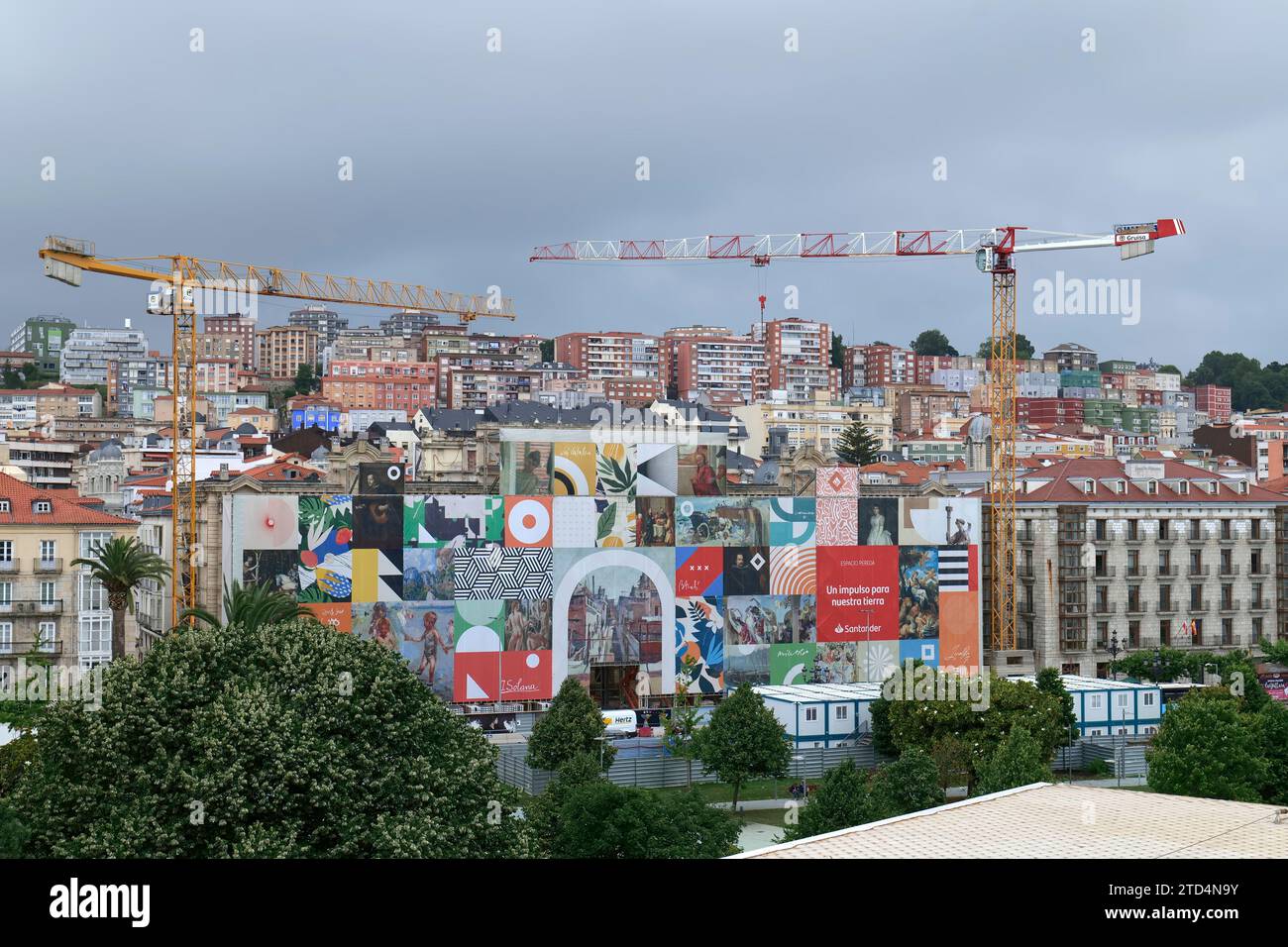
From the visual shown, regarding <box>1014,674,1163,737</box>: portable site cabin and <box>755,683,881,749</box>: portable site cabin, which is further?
<box>1014,674,1163,737</box>: portable site cabin

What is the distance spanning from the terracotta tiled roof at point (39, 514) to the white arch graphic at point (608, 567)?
20.7 m

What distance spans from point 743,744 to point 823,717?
691 cm

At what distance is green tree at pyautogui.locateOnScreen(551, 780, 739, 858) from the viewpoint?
36.2 metres

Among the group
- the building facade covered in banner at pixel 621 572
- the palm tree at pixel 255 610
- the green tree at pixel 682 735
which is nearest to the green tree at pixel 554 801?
the green tree at pixel 682 735

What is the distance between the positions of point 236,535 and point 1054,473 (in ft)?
152

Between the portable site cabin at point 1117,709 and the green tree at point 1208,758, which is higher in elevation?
the green tree at point 1208,758

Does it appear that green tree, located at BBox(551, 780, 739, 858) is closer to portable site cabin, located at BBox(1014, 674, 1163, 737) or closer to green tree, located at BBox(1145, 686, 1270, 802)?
green tree, located at BBox(1145, 686, 1270, 802)

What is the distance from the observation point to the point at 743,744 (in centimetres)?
5553

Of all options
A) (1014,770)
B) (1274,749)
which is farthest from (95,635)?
(1274,749)

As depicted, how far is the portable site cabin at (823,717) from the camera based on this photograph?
61.0m

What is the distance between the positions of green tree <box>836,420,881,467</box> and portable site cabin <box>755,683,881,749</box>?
88483mm

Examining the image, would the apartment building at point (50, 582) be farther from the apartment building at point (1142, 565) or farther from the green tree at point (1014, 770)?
the apartment building at point (1142, 565)

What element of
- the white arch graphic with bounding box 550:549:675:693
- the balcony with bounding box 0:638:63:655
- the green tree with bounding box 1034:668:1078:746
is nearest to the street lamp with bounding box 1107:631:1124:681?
the green tree with bounding box 1034:668:1078:746
